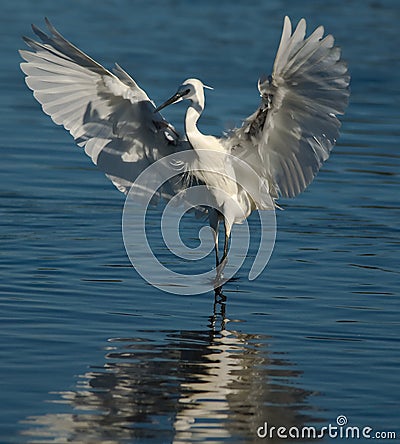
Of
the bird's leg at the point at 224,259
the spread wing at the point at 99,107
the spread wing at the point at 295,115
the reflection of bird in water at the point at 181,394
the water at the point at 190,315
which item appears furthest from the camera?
the bird's leg at the point at 224,259

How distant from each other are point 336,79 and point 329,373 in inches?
92.6

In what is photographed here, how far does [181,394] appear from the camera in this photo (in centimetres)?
722

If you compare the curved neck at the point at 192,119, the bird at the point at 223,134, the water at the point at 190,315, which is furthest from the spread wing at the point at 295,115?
the water at the point at 190,315

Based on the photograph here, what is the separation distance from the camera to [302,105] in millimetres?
8859

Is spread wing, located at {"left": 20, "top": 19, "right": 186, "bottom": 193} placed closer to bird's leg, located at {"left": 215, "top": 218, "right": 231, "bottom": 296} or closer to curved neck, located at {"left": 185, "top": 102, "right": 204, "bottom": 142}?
curved neck, located at {"left": 185, "top": 102, "right": 204, "bottom": 142}

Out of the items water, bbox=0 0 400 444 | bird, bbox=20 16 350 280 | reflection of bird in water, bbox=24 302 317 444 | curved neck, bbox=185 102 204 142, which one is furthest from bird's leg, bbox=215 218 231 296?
reflection of bird in water, bbox=24 302 317 444

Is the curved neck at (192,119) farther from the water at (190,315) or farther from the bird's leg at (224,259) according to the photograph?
the water at (190,315)

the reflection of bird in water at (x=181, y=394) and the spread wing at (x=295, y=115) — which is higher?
the spread wing at (x=295, y=115)

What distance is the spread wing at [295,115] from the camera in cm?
847

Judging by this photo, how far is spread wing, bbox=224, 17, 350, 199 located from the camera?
847 centimetres

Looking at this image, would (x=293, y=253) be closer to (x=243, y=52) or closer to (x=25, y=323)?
(x=25, y=323)

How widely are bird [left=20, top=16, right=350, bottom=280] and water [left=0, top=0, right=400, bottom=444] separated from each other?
84 cm

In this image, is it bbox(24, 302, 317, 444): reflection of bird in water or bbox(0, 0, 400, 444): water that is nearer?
bbox(24, 302, 317, 444): reflection of bird in water

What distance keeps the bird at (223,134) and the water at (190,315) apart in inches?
33.0
